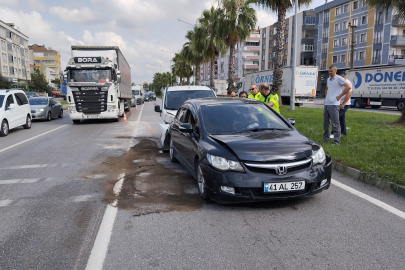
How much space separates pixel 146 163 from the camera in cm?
750

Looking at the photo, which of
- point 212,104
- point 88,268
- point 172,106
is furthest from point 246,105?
point 172,106

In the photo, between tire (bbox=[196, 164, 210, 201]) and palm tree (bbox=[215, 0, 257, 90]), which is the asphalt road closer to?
tire (bbox=[196, 164, 210, 201])

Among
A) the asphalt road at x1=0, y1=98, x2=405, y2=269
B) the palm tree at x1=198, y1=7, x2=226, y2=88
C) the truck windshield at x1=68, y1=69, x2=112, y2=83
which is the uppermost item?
the palm tree at x1=198, y1=7, x2=226, y2=88

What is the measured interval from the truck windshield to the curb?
13.4 metres

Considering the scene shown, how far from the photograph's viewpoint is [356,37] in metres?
51.0

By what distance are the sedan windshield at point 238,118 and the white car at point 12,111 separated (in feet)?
34.7

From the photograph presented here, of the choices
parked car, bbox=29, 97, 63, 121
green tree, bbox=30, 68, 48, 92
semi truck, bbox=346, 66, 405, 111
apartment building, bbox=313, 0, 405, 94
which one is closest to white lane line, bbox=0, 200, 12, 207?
parked car, bbox=29, 97, 63, 121

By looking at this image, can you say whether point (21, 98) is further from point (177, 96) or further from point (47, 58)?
point (47, 58)

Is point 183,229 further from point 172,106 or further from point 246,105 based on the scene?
point 172,106

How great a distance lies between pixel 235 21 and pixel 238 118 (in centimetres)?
2483

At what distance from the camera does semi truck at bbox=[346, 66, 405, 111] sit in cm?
2688

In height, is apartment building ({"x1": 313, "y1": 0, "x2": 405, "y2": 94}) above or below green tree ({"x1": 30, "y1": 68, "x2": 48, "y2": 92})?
above

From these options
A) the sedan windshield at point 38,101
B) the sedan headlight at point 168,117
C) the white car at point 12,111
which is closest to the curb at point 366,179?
the sedan headlight at point 168,117

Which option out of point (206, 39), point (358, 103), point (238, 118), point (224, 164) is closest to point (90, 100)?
point (238, 118)
